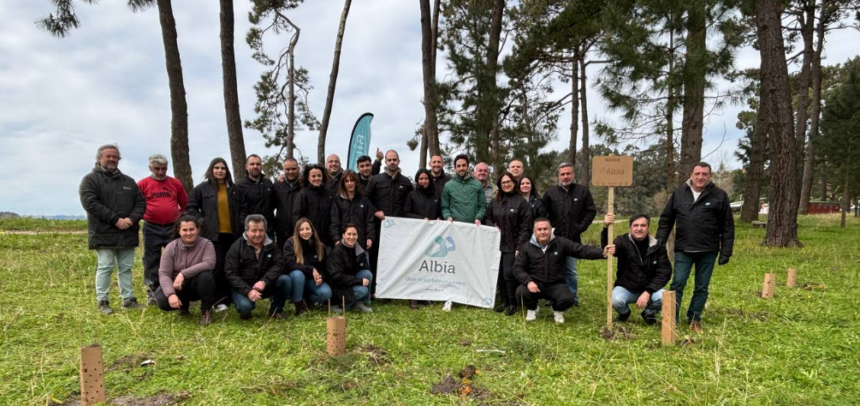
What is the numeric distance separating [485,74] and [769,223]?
735 centimetres

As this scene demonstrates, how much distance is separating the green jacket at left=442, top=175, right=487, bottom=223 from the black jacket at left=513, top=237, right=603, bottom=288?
1.06 meters

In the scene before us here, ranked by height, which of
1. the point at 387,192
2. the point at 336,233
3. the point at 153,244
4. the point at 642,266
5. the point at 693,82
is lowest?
the point at 642,266

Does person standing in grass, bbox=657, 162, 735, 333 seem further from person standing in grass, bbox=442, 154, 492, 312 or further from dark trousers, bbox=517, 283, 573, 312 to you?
person standing in grass, bbox=442, 154, 492, 312

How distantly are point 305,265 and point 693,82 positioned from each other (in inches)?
272

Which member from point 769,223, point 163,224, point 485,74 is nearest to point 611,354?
point 163,224

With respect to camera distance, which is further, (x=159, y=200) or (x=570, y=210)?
(x=570, y=210)

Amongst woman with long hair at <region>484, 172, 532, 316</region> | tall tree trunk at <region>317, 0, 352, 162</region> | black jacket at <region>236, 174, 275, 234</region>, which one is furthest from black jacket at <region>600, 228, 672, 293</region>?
tall tree trunk at <region>317, 0, 352, 162</region>

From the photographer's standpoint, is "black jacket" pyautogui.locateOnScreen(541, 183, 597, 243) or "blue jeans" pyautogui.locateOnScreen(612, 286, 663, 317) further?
"black jacket" pyautogui.locateOnScreen(541, 183, 597, 243)

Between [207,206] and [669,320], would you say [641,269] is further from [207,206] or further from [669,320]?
[207,206]

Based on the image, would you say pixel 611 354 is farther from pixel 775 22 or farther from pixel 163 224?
pixel 775 22

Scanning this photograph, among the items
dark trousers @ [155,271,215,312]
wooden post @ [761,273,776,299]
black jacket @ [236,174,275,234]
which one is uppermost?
black jacket @ [236,174,275,234]

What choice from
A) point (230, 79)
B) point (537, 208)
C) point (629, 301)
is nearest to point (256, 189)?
point (537, 208)

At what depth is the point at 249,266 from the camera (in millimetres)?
4629

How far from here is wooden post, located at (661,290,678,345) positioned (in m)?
3.86
